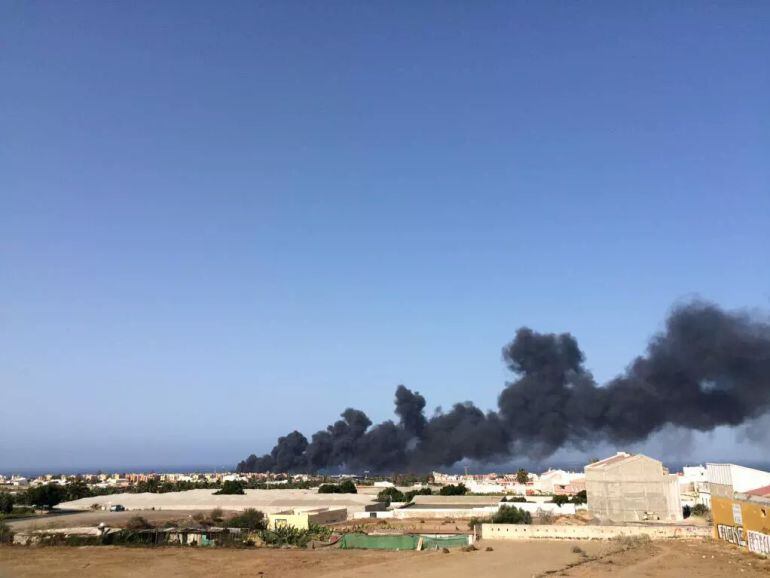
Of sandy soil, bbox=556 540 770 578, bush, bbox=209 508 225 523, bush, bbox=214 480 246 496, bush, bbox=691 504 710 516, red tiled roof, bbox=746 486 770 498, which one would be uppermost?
red tiled roof, bbox=746 486 770 498

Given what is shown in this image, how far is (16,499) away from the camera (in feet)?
258

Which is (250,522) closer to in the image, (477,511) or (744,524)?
(477,511)

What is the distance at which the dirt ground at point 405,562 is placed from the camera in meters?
31.0

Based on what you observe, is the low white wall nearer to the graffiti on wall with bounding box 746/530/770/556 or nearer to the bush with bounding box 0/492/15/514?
the graffiti on wall with bounding box 746/530/770/556

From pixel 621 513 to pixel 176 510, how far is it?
46101mm

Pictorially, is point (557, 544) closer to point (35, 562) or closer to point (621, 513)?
point (621, 513)

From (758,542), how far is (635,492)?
20570 mm

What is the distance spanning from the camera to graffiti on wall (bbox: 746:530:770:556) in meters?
32.6

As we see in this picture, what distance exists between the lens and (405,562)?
115 ft

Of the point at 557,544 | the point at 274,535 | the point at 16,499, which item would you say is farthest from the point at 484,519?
the point at 16,499

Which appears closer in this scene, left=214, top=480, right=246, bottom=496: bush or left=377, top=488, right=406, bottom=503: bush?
left=377, top=488, right=406, bottom=503: bush

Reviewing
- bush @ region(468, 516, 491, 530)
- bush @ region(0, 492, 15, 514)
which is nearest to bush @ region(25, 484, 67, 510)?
bush @ region(0, 492, 15, 514)

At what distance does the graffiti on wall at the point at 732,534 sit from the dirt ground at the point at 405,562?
0.70 meters

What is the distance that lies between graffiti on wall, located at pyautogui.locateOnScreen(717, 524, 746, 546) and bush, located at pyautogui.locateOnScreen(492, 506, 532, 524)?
1563 centimetres
